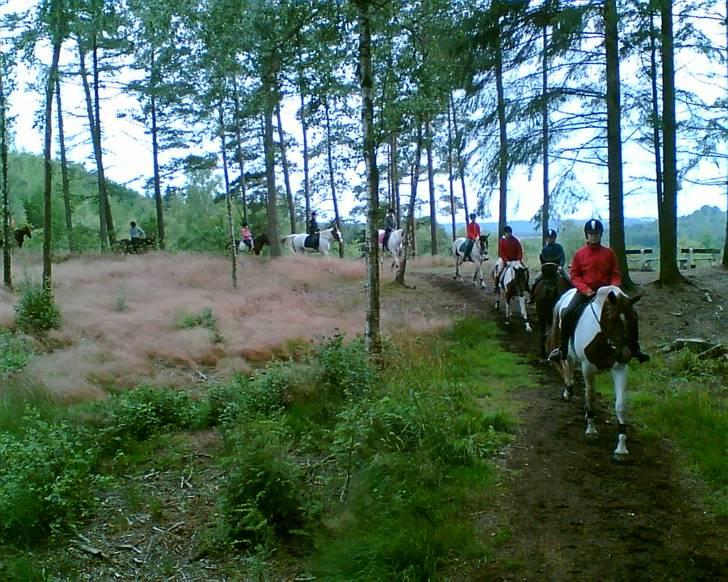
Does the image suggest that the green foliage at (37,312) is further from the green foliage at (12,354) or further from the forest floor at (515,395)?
the green foliage at (12,354)

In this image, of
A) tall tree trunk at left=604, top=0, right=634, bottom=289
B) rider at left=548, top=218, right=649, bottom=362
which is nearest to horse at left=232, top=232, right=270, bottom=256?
tall tree trunk at left=604, top=0, right=634, bottom=289

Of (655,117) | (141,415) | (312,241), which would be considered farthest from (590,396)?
(312,241)

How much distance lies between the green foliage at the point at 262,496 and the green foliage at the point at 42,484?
1.50 metres

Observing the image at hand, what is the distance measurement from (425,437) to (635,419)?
2.93 meters

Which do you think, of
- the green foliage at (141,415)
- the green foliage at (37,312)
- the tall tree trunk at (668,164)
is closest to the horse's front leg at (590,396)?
the green foliage at (141,415)

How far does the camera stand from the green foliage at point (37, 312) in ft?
40.7

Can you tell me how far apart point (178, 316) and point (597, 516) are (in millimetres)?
10896

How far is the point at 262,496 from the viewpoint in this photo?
535 cm

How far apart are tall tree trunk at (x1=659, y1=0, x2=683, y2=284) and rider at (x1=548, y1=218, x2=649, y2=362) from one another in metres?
8.33

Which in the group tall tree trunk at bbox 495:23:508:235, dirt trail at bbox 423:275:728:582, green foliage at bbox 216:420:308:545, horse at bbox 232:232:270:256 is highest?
tall tree trunk at bbox 495:23:508:235

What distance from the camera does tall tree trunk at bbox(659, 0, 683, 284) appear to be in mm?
14297

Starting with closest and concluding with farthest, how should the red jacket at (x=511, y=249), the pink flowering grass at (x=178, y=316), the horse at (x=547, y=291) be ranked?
the pink flowering grass at (x=178, y=316), the horse at (x=547, y=291), the red jacket at (x=511, y=249)

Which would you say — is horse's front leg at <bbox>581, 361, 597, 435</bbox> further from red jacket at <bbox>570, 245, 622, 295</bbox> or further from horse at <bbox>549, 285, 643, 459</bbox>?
red jacket at <bbox>570, 245, 622, 295</bbox>

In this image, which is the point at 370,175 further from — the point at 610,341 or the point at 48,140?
the point at 48,140
